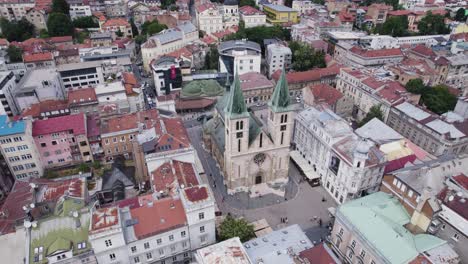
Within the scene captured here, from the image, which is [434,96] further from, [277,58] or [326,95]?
[277,58]

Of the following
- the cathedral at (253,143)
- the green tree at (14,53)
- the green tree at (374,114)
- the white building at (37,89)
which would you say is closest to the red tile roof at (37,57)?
the green tree at (14,53)

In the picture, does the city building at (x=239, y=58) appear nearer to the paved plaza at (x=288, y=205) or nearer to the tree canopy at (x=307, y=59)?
the tree canopy at (x=307, y=59)

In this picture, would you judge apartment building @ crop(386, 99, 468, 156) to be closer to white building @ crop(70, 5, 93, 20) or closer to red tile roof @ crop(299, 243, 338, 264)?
red tile roof @ crop(299, 243, 338, 264)

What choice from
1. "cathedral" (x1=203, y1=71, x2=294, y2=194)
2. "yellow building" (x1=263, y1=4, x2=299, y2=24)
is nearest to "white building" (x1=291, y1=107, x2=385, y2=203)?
"cathedral" (x1=203, y1=71, x2=294, y2=194)

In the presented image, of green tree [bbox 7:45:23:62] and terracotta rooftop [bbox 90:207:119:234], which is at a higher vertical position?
green tree [bbox 7:45:23:62]

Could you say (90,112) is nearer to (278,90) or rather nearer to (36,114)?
(36,114)

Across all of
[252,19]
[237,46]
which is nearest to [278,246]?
[237,46]

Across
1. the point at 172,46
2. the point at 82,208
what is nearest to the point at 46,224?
the point at 82,208
